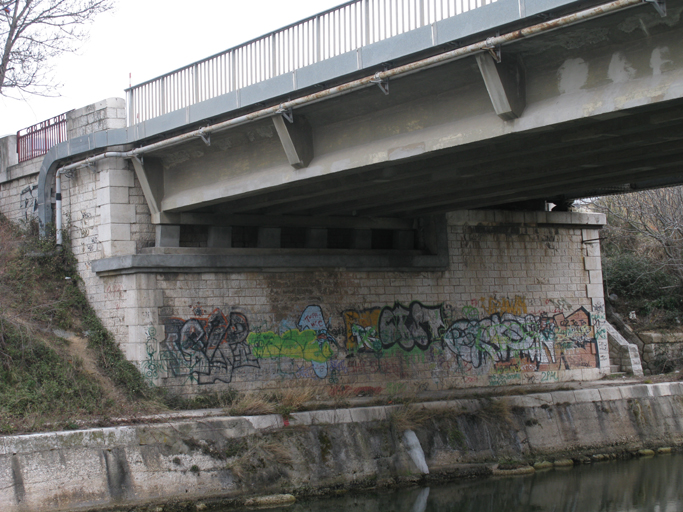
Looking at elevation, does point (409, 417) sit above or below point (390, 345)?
below

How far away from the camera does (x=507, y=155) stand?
11.1m

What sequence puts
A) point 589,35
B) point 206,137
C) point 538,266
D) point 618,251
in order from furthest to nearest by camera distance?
point 618,251 < point 538,266 < point 206,137 < point 589,35

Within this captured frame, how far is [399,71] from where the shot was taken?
396 inches

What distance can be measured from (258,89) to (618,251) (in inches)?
790

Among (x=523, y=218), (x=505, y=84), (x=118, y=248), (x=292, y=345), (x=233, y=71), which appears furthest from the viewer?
(x=523, y=218)

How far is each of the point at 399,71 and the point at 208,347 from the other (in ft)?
23.3

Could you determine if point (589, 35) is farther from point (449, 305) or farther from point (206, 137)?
point (449, 305)

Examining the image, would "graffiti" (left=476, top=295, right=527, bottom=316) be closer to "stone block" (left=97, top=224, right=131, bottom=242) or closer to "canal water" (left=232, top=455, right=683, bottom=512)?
"canal water" (left=232, top=455, right=683, bottom=512)

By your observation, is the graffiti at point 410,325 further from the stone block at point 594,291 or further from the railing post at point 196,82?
the railing post at point 196,82

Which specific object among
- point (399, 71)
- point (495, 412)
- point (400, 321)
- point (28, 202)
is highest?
point (399, 71)

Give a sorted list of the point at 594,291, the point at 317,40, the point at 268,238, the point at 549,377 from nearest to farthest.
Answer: the point at 317,40 → the point at 268,238 → the point at 549,377 → the point at 594,291

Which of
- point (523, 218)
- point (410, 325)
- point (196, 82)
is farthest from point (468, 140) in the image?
point (523, 218)

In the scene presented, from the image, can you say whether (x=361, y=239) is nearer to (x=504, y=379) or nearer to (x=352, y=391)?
(x=352, y=391)

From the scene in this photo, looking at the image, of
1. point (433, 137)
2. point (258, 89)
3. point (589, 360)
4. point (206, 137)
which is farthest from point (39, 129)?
point (589, 360)
